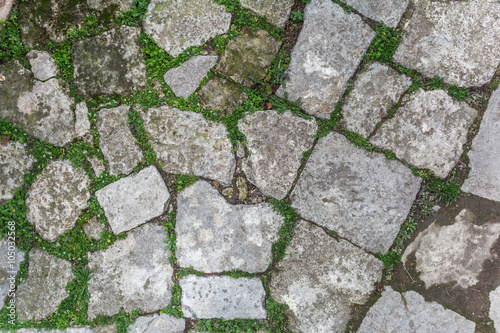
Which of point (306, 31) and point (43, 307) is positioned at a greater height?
point (306, 31)

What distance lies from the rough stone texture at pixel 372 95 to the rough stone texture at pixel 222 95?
932 mm

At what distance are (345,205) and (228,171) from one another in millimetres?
1070

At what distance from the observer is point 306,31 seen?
7.90 ft

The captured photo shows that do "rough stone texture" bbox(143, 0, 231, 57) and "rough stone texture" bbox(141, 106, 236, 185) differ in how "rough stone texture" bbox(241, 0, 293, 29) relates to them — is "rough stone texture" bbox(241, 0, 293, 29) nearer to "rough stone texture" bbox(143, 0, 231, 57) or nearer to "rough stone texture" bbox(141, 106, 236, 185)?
"rough stone texture" bbox(143, 0, 231, 57)

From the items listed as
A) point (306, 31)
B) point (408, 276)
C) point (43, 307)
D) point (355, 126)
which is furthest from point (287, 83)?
point (43, 307)

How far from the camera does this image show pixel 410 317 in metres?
2.40

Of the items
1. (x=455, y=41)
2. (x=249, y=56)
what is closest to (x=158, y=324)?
(x=249, y=56)

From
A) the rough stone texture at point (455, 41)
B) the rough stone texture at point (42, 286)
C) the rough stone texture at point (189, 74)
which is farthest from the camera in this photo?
the rough stone texture at point (42, 286)

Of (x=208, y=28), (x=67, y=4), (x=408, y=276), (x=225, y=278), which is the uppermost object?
(x=208, y=28)

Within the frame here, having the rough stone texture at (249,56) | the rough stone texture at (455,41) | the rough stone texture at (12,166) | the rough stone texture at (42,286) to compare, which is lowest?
the rough stone texture at (42,286)

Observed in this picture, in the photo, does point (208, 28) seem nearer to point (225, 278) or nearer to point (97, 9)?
point (97, 9)

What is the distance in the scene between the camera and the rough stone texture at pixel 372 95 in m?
2.39

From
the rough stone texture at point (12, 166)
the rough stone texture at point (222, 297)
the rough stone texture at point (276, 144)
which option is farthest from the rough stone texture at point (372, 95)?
the rough stone texture at point (12, 166)

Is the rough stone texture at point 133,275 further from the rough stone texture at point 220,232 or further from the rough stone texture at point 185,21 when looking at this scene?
the rough stone texture at point 185,21
